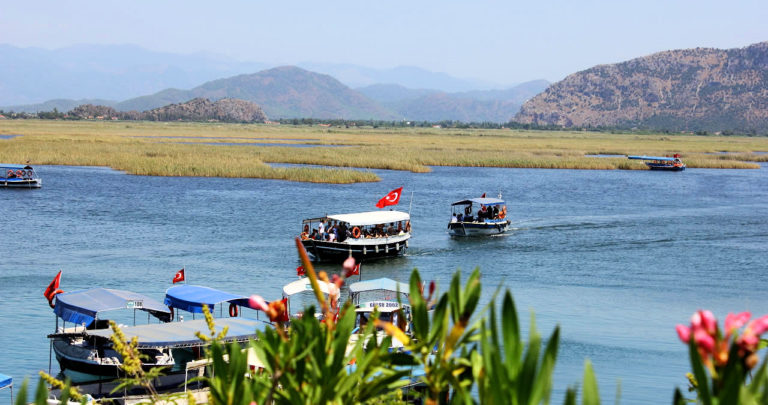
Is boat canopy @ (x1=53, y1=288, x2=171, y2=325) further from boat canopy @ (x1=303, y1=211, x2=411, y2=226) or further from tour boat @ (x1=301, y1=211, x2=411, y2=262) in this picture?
boat canopy @ (x1=303, y1=211, x2=411, y2=226)

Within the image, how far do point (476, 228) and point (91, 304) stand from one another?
2693 cm

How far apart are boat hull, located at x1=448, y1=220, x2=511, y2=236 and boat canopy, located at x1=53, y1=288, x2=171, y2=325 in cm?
2442

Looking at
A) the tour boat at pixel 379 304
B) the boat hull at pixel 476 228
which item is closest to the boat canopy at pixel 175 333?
the tour boat at pixel 379 304

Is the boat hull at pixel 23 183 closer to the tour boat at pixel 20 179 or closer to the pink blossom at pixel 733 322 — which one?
the tour boat at pixel 20 179

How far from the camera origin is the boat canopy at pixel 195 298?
2197 centimetres

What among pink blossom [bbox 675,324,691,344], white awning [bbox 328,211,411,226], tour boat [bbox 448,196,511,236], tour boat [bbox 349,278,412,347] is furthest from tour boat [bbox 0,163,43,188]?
pink blossom [bbox 675,324,691,344]

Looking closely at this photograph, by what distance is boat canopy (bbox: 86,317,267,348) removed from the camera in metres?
18.3

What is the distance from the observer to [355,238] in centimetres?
3694

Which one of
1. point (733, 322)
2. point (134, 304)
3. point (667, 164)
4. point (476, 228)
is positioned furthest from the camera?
point (667, 164)

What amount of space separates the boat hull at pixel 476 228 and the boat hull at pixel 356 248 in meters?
6.48

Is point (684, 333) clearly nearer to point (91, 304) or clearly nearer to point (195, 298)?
point (91, 304)

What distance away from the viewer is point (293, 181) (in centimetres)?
6919

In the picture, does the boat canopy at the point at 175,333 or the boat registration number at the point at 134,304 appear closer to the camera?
→ the boat canopy at the point at 175,333

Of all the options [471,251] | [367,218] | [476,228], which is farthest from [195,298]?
[476,228]
